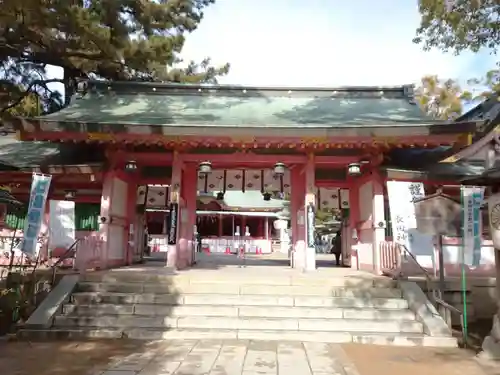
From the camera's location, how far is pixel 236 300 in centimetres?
883

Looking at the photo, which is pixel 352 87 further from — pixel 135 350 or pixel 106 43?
pixel 135 350

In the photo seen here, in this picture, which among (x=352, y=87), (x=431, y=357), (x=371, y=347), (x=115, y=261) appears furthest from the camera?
(x=352, y=87)

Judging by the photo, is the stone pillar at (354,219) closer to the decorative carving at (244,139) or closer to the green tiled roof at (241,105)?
the green tiled roof at (241,105)

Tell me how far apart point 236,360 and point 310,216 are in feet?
18.4

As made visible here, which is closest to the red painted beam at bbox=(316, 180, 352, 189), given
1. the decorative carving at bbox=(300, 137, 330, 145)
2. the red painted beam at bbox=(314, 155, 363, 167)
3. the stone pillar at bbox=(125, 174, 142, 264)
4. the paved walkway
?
the red painted beam at bbox=(314, 155, 363, 167)

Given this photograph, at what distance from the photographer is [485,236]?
11227mm

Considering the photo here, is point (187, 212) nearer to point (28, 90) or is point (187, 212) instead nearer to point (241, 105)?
point (241, 105)

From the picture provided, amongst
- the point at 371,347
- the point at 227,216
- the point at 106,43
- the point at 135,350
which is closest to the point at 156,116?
the point at 106,43

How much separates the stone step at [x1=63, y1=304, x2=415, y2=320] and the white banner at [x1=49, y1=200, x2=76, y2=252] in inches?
119

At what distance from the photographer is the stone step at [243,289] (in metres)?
9.04

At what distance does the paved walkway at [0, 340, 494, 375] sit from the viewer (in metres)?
5.87

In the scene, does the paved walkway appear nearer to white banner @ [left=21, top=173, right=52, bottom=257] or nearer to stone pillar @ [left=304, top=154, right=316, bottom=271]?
white banner @ [left=21, top=173, right=52, bottom=257]

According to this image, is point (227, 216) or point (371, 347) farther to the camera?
point (227, 216)

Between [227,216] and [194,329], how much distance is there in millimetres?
26370
